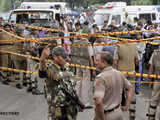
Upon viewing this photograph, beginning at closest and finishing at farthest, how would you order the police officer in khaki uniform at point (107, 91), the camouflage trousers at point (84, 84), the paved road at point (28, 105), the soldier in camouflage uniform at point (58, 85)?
the police officer in khaki uniform at point (107, 91) → the soldier in camouflage uniform at point (58, 85) → the paved road at point (28, 105) → the camouflage trousers at point (84, 84)

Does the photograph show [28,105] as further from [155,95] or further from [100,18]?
[100,18]

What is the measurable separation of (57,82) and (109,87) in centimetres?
78

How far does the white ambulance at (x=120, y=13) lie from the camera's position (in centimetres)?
1817

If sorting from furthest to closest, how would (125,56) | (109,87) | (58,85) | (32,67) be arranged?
1. (32,67)
2. (125,56)
3. (58,85)
4. (109,87)

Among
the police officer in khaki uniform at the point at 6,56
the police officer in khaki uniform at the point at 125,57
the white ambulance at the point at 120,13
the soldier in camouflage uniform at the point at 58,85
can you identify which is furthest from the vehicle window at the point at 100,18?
the soldier in camouflage uniform at the point at 58,85

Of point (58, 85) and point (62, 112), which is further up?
point (58, 85)

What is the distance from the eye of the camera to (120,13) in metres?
18.1

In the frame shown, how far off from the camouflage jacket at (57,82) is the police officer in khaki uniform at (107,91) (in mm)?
531

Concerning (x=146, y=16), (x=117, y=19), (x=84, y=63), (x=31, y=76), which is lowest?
(x=31, y=76)

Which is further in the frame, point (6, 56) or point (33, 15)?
point (33, 15)

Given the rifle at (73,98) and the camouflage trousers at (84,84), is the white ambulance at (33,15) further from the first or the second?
the rifle at (73,98)

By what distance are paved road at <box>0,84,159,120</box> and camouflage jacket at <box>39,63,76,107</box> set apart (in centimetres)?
253

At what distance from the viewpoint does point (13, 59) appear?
9.61m

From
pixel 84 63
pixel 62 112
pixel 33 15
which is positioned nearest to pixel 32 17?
pixel 33 15
